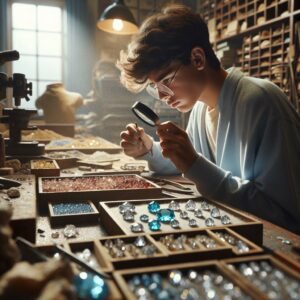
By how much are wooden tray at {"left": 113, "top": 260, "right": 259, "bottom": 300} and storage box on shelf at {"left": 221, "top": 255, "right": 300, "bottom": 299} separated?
1 centimetres

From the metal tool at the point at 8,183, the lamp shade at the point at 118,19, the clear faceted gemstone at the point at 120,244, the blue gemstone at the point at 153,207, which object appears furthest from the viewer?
the lamp shade at the point at 118,19

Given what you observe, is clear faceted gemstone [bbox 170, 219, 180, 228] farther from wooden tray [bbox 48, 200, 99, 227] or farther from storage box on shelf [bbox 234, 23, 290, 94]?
storage box on shelf [bbox 234, 23, 290, 94]

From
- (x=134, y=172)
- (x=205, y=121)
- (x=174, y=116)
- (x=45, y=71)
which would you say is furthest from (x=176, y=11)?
(x=45, y=71)

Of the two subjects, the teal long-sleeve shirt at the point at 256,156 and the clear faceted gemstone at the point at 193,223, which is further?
the teal long-sleeve shirt at the point at 256,156

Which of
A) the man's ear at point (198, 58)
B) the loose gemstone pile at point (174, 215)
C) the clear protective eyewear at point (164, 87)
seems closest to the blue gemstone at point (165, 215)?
the loose gemstone pile at point (174, 215)

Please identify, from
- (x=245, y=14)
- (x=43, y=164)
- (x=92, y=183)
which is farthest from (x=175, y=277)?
(x=245, y=14)

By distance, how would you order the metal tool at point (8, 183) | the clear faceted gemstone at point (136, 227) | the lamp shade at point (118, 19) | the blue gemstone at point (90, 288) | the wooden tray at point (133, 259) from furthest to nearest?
the lamp shade at point (118, 19) → the metal tool at point (8, 183) → the clear faceted gemstone at point (136, 227) → the wooden tray at point (133, 259) → the blue gemstone at point (90, 288)

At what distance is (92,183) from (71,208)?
1.16 ft

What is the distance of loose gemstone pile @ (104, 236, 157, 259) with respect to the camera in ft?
3.12

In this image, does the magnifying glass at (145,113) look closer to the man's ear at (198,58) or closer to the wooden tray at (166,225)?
the man's ear at (198,58)

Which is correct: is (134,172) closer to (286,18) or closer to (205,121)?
(205,121)

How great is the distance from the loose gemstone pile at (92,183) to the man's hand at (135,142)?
A: 33 centimetres

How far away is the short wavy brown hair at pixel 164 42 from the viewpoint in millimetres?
1869

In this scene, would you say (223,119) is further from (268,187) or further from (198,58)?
(268,187)
